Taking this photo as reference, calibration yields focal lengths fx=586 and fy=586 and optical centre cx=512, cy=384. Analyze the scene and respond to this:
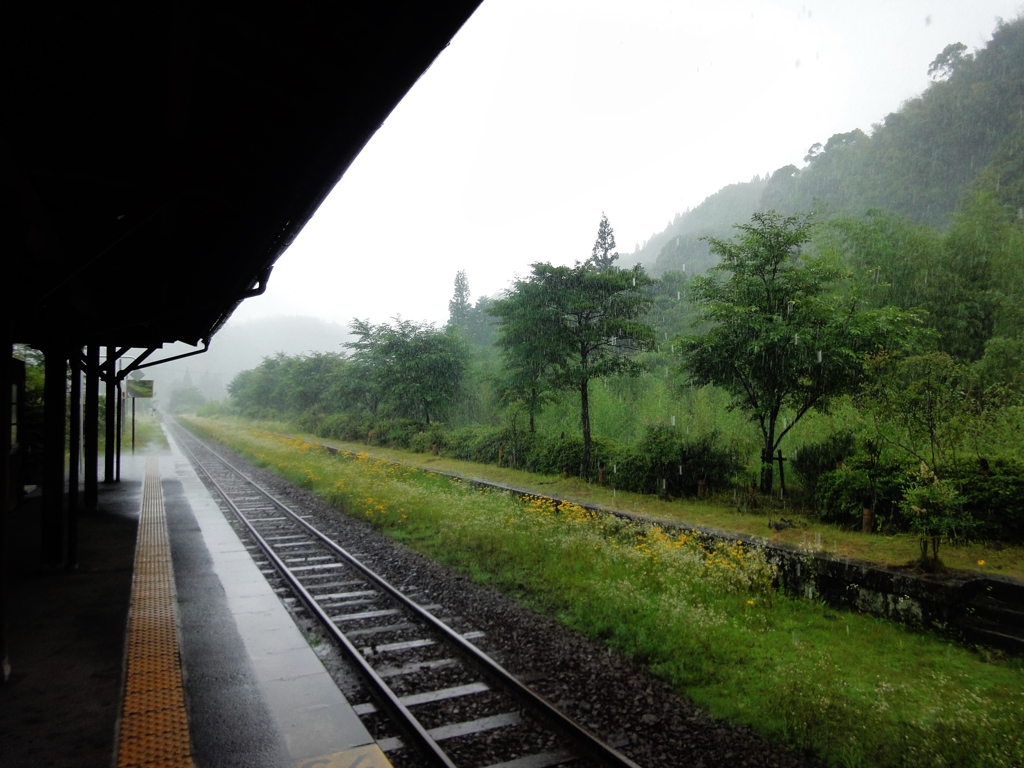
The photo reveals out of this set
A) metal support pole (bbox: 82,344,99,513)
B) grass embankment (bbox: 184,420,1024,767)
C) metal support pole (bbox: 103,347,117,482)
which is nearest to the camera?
grass embankment (bbox: 184,420,1024,767)

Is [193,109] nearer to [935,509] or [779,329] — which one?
[935,509]

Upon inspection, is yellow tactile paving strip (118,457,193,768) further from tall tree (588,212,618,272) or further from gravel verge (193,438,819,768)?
tall tree (588,212,618,272)

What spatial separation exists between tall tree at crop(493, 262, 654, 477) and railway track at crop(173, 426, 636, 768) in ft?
25.5

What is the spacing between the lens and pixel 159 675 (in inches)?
185

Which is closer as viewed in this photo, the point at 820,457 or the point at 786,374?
the point at 786,374

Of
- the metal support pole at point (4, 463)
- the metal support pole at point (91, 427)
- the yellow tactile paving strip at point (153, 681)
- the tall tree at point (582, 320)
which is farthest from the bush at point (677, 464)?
the metal support pole at point (4, 463)

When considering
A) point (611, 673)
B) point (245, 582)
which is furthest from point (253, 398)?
point (611, 673)

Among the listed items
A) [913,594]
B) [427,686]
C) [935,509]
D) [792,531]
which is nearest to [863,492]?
[792,531]

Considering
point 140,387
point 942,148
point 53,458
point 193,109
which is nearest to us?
point 193,109

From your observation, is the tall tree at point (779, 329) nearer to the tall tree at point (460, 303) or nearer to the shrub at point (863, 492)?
the shrub at point (863, 492)

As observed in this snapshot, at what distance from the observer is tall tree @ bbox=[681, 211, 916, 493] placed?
10305 millimetres

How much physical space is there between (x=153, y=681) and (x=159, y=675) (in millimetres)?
107

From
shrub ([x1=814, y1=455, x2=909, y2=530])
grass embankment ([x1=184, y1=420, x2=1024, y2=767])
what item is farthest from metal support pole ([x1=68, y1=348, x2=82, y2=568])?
shrub ([x1=814, y1=455, x2=909, y2=530])

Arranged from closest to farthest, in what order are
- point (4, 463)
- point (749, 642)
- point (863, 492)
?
point (4, 463) < point (749, 642) < point (863, 492)
